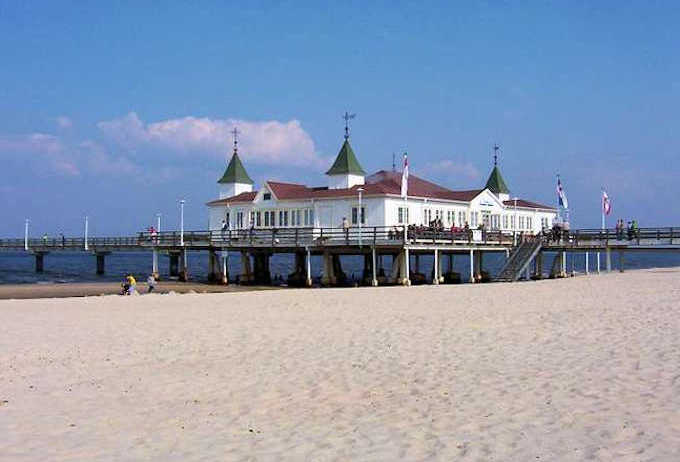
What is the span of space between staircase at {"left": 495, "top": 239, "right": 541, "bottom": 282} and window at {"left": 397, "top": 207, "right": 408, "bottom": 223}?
528cm

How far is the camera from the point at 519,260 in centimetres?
3953

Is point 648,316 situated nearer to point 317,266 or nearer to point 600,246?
point 600,246

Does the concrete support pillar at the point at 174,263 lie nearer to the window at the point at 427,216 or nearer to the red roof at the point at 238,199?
the red roof at the point at 238,199

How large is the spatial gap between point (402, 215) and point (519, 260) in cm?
610

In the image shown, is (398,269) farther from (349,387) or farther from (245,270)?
(349,387)

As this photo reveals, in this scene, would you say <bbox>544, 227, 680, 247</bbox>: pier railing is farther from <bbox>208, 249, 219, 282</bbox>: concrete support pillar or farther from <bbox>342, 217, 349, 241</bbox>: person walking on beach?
<bbox>208, 249, 219, 282</bbox>: concrete support pillar

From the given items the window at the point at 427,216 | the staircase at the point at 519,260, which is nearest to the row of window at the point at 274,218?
the window at the point at 427,216

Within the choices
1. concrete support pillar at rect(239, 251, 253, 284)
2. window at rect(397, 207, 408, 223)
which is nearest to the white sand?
window at rect(397, 207, 408, 223)

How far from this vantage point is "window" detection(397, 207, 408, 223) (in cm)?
3984

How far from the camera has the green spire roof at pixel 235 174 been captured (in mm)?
49406

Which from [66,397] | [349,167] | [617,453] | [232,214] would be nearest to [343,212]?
[349,167]

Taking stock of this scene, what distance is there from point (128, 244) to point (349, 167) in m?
18.0

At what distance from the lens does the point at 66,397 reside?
9.89 metres

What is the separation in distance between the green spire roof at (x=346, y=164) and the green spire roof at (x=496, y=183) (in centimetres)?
1247
